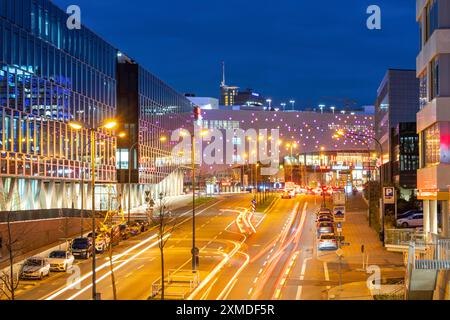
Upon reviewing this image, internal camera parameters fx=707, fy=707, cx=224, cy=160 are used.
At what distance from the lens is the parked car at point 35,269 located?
38594 mm

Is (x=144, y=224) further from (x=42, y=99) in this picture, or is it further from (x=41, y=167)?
(x=42, y=99)

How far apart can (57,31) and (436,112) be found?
3997cm

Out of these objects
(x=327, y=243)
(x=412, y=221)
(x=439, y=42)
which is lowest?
(x=327, y=243)

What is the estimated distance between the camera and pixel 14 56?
53.3m

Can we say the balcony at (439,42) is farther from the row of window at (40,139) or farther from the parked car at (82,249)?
the parked car at (82,249)

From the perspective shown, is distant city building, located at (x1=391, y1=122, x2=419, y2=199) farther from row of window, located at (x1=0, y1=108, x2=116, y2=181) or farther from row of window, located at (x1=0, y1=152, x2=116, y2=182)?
row of window, located at (x1=0, y1=152, x2=116, y2=182)

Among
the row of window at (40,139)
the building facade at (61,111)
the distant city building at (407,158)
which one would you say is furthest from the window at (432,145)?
the distant city building at (407,158)

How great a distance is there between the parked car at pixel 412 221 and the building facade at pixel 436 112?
22280 millimetres

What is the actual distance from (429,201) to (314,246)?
17.1 metres

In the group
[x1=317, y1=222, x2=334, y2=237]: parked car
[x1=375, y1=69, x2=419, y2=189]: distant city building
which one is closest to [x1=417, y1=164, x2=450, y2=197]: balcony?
[x1=317, y1=222, x2=334, y2=237]: parked car

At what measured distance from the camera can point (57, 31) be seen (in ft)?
208

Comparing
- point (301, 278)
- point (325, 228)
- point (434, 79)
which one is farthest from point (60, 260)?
point (434, 79)
